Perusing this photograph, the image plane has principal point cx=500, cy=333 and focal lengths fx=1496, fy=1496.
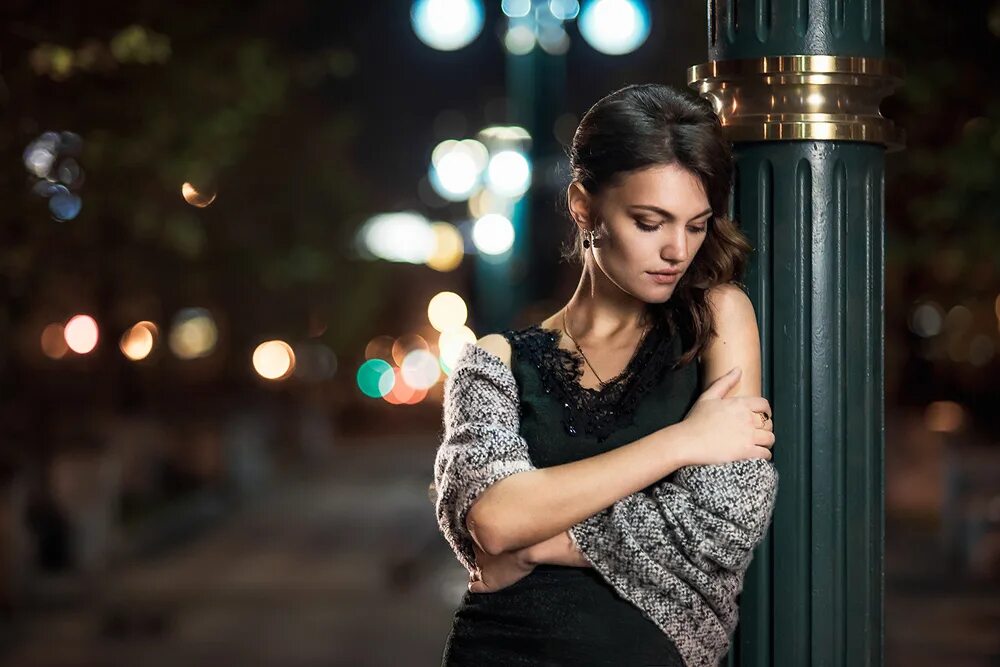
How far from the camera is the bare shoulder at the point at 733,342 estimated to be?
3.08 metres

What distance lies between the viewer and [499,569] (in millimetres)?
3158

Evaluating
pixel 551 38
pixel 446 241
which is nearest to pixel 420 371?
pixel 446 241

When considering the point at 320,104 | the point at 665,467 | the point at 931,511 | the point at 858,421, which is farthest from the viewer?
the point at 320,104

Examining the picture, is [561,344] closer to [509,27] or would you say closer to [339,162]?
[509,27]

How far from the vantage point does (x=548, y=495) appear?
2996 mm

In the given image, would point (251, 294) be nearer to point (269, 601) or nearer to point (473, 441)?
point (269, 601)

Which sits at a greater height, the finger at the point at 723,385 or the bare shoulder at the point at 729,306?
the bare shoulder at the point at 729,306

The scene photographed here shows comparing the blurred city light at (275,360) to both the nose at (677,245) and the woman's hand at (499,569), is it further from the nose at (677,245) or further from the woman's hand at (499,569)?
the nose at (677,245)

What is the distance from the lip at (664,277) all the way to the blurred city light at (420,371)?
53.5 m

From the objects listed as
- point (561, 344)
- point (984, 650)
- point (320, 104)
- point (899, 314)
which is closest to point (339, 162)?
point (320, 104)

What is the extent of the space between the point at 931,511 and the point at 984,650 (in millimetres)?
8793

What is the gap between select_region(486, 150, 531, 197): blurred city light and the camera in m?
21.6

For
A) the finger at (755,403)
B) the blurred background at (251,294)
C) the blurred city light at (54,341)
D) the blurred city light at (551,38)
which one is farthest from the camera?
the blurred city light at (54,341)

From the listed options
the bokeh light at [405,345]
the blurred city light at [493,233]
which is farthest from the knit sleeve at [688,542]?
the bokeh light at [405,345]
